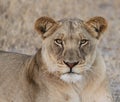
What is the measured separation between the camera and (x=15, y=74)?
5484 mm

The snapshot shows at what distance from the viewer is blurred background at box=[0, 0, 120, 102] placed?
806 centimetres

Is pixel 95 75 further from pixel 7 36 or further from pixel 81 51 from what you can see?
pixel 7 36

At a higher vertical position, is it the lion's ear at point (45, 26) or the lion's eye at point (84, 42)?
the lion's ear at point (45, 26)

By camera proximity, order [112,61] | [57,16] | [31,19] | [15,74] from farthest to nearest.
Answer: [57,16]
[31,19]
[112,61]
[15,74]

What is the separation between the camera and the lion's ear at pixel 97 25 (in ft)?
16.5

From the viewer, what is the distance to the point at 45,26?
16.6ft

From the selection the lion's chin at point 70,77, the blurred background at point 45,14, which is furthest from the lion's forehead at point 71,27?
the blurred background at point 45,14

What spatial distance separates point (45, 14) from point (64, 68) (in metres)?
5.28

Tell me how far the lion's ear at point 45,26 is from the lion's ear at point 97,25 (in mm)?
242

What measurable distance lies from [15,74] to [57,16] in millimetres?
4682

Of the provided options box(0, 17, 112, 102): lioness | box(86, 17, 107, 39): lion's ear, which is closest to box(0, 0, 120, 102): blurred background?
box(0, 17, 112, 102): lioness

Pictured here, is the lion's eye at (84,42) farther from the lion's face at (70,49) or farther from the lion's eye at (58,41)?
the lion's eye at (58,41)

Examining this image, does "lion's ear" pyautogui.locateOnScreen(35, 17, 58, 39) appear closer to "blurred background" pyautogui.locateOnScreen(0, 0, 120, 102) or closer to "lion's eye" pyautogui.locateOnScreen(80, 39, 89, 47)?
"lion's eye" pyautogui.locateOnScreen(80, 39, 89, 47)

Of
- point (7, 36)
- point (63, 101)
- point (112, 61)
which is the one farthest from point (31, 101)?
point (7, 36)
